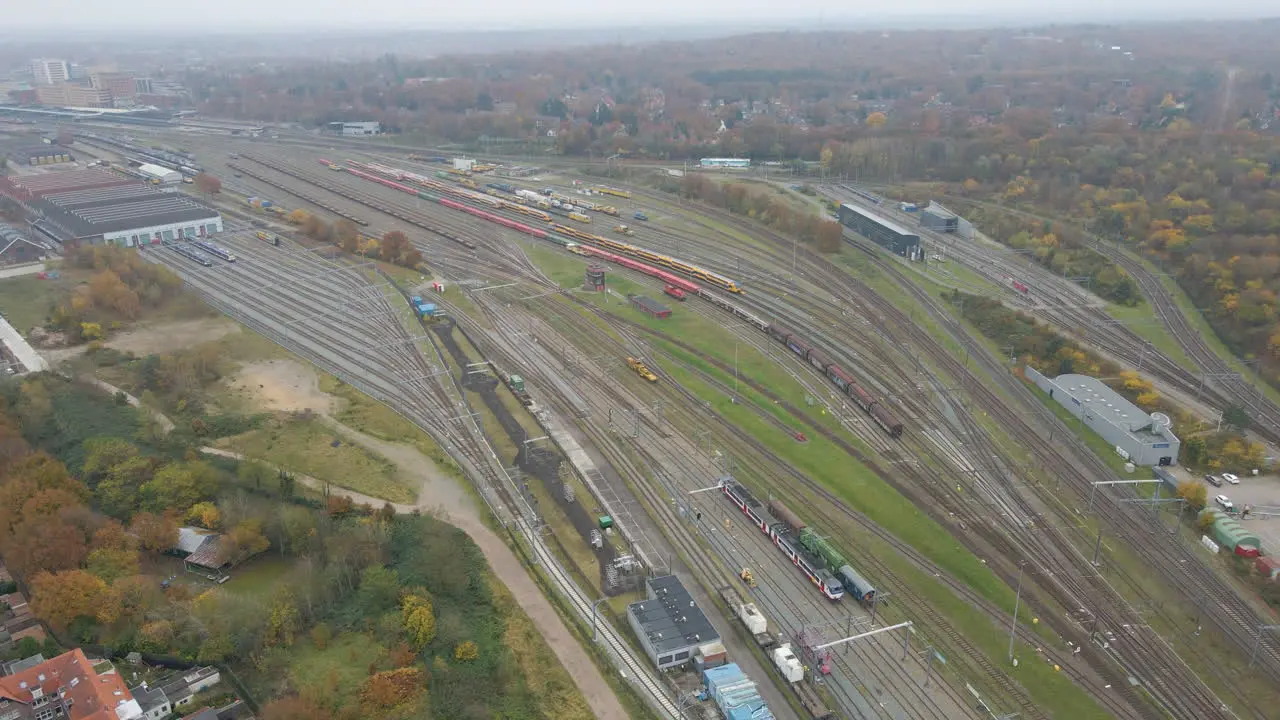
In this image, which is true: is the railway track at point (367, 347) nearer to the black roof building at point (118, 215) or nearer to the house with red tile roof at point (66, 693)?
the black roof building at point (118, 215)

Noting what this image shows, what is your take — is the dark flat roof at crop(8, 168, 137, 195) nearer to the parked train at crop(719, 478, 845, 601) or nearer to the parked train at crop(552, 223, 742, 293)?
the parked train at crop(552, 223, 742, 293)

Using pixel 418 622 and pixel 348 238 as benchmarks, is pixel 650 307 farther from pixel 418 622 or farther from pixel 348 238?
pixel 418 622

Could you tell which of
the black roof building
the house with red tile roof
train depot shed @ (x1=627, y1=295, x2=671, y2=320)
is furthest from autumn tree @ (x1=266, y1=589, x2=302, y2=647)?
the black roof building

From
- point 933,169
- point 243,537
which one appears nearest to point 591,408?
point 243,537

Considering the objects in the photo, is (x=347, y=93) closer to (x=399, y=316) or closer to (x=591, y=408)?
(x=399, y=316)

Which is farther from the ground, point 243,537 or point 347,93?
point 347,93

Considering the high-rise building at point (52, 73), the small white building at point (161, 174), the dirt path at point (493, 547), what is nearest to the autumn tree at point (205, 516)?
the dirt path at point (493, 547)

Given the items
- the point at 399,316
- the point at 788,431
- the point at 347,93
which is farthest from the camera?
the point at 347,93
